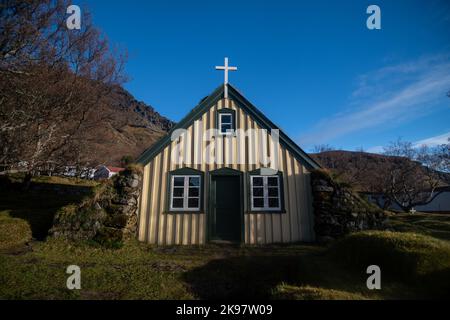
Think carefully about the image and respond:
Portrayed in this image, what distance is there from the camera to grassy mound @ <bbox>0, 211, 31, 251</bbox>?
7.84 m

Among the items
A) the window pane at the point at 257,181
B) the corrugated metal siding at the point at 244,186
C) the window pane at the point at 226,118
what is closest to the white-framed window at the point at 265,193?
the window pane at the point at 257,181

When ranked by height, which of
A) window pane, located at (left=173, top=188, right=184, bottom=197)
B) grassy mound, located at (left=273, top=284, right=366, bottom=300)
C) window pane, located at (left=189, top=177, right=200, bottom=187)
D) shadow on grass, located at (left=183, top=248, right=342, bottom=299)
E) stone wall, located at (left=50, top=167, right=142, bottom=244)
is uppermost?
window pane, located at (left=189, top=177, right=200, bottom=187)

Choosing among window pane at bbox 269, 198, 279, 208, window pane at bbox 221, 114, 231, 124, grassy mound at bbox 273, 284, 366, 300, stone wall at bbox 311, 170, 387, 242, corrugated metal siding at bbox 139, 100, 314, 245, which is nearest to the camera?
grassy mound at bbox 273, 284, 366, 300

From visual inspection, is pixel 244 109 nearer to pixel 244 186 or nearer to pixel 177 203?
pixel 244 186

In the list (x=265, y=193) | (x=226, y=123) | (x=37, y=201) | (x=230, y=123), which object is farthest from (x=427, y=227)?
(x=37, y=201)

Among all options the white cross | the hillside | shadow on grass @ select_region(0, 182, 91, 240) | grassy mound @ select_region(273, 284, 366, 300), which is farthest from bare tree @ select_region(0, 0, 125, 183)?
the hillside

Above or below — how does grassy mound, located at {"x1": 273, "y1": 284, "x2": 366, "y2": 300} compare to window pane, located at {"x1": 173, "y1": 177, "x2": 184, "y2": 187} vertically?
below

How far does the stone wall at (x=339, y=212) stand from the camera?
Answer: 887 cm

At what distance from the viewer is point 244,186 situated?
9680 millimetres

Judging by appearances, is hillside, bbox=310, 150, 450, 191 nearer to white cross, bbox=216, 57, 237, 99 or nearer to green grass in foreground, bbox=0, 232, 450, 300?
white cross, bbox=216, 57, 237, 99

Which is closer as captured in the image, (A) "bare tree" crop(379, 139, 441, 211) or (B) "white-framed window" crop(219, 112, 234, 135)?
(B) "white-framed window" crop(219, 112, 234, 135)

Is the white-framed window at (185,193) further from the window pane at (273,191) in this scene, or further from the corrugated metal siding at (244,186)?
the window pane at (273,191)

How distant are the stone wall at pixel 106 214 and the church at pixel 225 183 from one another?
0.56 meters

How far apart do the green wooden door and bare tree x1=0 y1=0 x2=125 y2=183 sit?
318 inches
